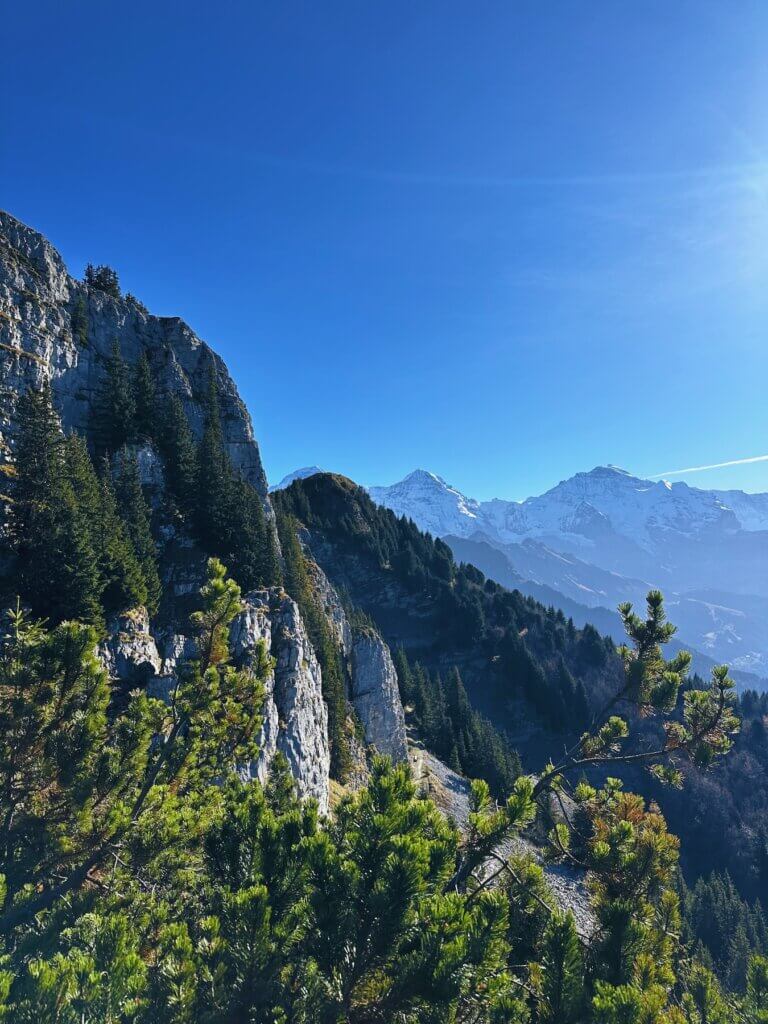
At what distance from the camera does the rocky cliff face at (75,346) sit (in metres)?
35.1

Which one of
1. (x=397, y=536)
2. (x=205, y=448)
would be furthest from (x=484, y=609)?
(x=205, y=448)

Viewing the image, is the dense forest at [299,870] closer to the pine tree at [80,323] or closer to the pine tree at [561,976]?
the pine tree at [561,976]

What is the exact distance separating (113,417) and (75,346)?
329 inches

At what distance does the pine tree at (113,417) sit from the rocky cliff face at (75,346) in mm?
1243

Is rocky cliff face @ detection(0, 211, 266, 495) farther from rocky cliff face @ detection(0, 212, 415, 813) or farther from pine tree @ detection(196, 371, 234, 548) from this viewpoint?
pine tree @ detection(196, 371, 234, 548)

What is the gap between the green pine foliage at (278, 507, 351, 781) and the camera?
43688 mm

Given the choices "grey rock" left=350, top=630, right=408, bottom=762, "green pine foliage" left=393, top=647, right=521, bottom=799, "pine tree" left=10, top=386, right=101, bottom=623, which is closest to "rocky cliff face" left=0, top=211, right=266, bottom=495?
"pine tree" left=10, top=386, right=101, bottom=623

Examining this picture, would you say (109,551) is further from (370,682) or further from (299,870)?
(370,682)

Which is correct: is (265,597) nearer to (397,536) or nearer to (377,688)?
(377,688)

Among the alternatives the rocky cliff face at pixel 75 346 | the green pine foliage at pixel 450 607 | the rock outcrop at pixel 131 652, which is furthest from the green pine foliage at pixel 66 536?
the green pine foliage at pixel 450 607

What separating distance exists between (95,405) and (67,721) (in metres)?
43.2

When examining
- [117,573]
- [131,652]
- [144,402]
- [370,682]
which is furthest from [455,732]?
[144,402]

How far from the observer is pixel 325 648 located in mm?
50156

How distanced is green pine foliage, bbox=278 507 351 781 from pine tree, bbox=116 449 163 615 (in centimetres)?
2079
